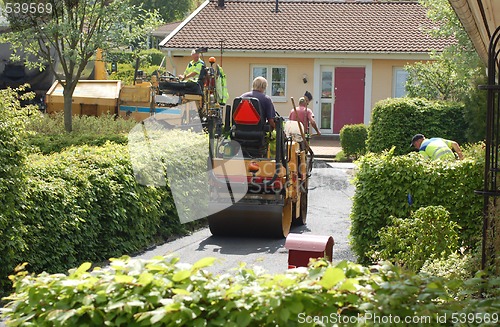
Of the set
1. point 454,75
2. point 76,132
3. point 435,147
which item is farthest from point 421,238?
point 454,75

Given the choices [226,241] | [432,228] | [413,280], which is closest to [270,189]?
[226,241]

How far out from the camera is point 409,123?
2089cm

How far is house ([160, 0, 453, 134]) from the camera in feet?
100

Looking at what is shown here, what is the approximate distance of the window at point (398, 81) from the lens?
30.6 metres

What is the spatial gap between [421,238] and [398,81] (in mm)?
22470

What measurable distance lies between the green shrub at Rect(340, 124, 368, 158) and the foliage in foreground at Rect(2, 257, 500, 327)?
20.7 meters

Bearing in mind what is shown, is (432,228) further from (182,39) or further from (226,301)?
(182,39)

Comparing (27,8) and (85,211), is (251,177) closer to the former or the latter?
(85,211)

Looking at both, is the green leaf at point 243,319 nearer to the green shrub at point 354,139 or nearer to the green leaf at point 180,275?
the green leaf at point 180,275

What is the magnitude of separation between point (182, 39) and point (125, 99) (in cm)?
983

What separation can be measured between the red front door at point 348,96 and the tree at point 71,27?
1295 cm

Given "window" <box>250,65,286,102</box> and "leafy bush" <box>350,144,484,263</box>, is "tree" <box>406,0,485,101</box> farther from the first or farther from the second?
"leafy bush" <box>350,144,484,263</box>

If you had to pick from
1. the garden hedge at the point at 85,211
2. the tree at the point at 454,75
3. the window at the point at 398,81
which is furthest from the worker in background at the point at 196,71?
the window at the point at 398,81

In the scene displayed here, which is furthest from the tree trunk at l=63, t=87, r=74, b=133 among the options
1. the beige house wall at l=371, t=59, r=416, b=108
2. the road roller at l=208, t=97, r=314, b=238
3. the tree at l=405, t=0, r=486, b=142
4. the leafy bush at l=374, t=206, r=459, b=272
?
the beige house wall at l=371, t=59, r=416, b=108
